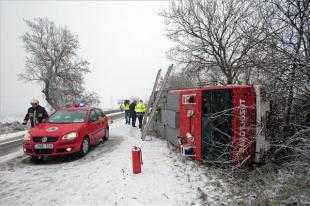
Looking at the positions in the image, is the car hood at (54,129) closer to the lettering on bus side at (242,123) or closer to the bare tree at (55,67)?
the lettering on bus side at (242,123)

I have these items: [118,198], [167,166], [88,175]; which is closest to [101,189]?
[118,198]

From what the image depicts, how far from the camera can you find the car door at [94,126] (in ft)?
27.9

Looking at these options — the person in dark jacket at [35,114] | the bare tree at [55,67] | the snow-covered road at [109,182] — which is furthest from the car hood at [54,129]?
the bare tree at [55,67]

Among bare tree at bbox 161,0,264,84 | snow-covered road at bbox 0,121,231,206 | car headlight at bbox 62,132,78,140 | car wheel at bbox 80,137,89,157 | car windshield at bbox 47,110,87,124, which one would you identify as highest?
bare tree at bbox 161,0,264,84

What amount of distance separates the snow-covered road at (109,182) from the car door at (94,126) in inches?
41.8

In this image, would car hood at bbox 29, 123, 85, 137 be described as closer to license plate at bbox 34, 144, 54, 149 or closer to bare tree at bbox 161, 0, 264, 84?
license plate at bbox 34, 144, 54, 149

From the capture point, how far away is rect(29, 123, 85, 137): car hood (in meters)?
7.16

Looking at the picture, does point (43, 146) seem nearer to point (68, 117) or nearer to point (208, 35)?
point (68, 117)

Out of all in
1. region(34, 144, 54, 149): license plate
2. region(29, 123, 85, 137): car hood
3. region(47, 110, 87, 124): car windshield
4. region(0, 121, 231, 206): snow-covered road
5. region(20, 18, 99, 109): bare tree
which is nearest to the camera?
region(0, 121, 231, 206): snow-covered road

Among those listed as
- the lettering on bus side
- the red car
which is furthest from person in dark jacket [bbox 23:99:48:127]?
the lettering on bus side

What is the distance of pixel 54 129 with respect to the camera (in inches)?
292

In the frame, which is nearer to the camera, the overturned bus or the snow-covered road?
the snow-covered road

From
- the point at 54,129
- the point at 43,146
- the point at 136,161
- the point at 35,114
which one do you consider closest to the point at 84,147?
the point at 54,129

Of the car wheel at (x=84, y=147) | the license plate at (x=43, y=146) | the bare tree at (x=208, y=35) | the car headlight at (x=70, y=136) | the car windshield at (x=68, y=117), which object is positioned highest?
the bare tree at (x=208, y=35)
